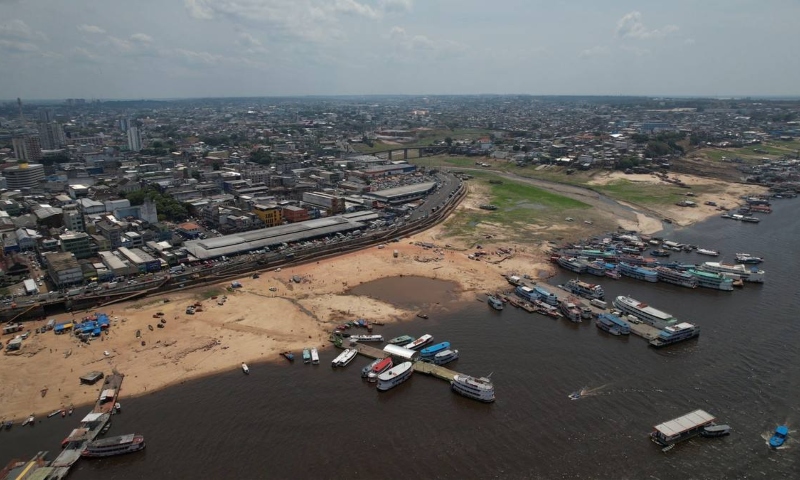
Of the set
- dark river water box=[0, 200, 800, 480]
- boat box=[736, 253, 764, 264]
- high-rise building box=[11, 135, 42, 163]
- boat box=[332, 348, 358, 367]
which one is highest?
high-rise building box=[11, 135, 42, 163]

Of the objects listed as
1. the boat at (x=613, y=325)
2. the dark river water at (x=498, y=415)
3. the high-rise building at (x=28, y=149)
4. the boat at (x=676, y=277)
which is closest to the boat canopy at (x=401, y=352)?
the dark river water at (x=498, y=415)

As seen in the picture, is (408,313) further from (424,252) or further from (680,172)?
(680,172)

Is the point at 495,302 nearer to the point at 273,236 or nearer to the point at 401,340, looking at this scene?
the point at 401,340

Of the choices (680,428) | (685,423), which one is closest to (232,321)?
(680,428)

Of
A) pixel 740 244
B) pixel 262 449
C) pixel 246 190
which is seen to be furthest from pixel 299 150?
pixel 262 449

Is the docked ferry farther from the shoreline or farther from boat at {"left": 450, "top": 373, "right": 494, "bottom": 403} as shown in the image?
boat at {"left": 450, "top": 373, "right": 494, "bottom": 403}

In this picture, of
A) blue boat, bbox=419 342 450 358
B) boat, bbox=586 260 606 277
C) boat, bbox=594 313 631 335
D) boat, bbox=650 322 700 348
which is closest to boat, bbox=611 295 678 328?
boat, bbox=650 322 700 348
